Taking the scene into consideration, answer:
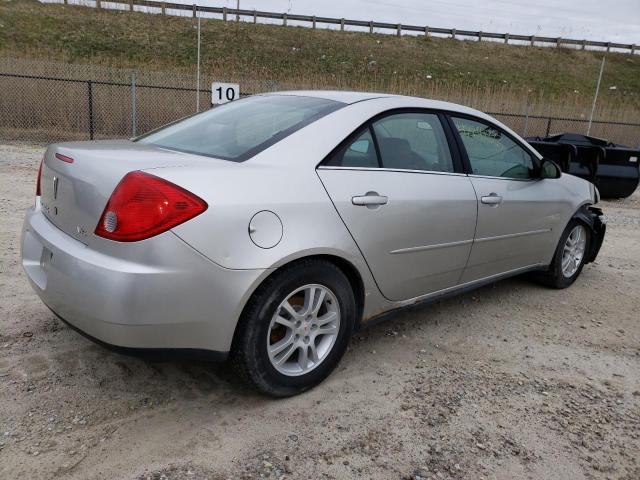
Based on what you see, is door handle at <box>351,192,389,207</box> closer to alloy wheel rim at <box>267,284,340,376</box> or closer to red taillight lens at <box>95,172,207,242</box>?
alloy wheel rim at <box>267,284,340,376</box>

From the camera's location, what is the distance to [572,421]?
2662 mm

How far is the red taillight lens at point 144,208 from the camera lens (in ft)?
6.96

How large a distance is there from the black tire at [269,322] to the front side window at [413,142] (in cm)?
78

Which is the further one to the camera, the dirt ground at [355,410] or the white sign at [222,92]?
the white sign at [222,92]

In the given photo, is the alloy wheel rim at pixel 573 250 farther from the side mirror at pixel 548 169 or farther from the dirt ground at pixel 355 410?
the dirt ground at pixel 355 410

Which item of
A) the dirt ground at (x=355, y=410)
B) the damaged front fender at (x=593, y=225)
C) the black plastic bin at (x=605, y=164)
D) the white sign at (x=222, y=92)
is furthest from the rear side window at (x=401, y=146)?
the white sign at (x=222, y=92)

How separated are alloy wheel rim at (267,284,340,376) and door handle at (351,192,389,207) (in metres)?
0.48

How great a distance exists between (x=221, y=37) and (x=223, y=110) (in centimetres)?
3243

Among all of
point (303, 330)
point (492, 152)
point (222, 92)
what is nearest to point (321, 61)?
point (222, 92)

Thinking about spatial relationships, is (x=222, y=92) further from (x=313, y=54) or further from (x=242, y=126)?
(x=313, y=54)

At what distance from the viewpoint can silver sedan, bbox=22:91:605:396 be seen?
7.05ft

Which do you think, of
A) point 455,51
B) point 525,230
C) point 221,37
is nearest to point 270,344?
point 525,230

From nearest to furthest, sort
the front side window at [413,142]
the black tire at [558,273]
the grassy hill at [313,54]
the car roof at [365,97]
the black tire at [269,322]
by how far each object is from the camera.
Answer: the black tire at [269,322] → the front side window at [413,142] → the car roof at [365,97] → the black tire at [558,273] → the grassy hill at [313,54]

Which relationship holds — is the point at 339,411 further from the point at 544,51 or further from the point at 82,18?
the point at 544,51
